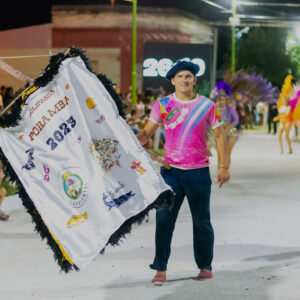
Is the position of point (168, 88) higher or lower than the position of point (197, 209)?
lower

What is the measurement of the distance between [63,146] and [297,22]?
72.3 metres

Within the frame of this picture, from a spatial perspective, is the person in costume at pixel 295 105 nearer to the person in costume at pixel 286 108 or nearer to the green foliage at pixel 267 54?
Result: the person in costume at pixel 286 108

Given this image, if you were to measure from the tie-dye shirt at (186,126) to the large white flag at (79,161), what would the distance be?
0.51 meters

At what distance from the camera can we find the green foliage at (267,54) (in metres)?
76.7

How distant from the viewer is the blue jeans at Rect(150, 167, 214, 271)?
297 inches

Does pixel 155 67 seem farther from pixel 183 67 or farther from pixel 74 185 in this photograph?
pixel 74 185

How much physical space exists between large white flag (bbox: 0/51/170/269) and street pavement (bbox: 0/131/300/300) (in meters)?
0.74

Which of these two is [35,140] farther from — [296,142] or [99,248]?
[296,142]

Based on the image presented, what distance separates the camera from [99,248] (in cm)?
665

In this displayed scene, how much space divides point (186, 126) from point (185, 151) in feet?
0.69

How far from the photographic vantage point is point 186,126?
7.50 metres

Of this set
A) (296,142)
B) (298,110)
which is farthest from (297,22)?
(298,110)

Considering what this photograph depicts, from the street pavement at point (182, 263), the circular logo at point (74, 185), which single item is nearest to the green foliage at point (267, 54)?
the street pavement at point (182, 263)

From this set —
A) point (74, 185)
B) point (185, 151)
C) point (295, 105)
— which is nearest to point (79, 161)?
point (74, 185)
